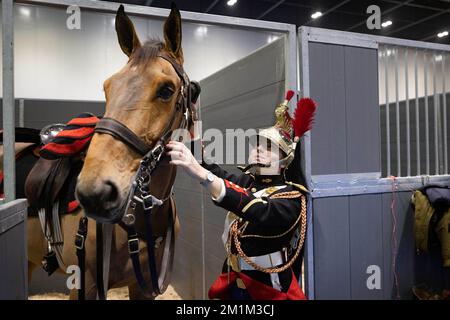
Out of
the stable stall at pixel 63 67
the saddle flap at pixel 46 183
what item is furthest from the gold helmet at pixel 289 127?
the stable stall at pixel 63 67

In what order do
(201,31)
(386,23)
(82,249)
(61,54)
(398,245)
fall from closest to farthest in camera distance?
(82,249) → (398,245) → (61,54) → (201,31) → (386,23)

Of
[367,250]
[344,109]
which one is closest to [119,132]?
[344,109]

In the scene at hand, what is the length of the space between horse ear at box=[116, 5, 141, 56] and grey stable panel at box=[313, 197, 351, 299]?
103 cm

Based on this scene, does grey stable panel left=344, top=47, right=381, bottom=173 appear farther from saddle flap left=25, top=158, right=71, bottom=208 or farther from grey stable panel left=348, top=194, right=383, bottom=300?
saddle flap left=25, top=158, right=71, bottom=208

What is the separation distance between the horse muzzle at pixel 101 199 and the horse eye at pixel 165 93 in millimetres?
337

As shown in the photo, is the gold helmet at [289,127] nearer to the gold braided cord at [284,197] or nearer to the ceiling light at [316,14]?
the gold braided cord at [284,197]

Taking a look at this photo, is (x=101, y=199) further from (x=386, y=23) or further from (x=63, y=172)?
(x=386, y=23)

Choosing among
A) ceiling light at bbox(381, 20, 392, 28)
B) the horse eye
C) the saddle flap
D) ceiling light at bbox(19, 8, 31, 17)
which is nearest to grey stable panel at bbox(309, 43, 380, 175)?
the horse eye

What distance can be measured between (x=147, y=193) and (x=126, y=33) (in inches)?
22.9

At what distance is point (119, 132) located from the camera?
3.16 feet

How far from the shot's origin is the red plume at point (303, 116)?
1351mm
